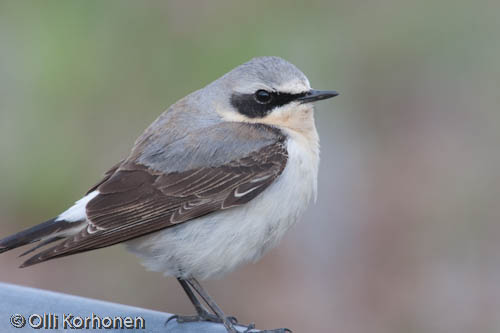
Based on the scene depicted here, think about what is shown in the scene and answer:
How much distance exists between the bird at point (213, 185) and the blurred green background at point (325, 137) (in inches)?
96.2

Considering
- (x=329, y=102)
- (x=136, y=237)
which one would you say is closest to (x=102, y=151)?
(x=329, y=102)

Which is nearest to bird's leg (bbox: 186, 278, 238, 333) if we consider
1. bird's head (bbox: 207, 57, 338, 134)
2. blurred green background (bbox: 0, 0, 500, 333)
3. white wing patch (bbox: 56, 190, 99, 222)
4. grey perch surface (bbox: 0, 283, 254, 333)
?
white wing patch (bbox: 56, 190, 99, 222)

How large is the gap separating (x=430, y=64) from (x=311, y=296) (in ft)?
10.4

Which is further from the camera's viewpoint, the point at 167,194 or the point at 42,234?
the point at 167,194

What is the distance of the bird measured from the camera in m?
5.02

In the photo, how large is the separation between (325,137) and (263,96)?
134 inches

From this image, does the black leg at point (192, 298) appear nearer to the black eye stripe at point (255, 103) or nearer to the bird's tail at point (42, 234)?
the bird's tail at point (42, 234)

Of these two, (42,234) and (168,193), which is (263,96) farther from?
(42,234)

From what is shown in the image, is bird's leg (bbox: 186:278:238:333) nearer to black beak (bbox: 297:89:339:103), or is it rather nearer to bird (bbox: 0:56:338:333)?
bird (bbox: 0:56:338:333)

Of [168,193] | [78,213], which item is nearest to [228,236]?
[168,193]

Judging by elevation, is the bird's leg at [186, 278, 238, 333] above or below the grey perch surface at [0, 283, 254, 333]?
below

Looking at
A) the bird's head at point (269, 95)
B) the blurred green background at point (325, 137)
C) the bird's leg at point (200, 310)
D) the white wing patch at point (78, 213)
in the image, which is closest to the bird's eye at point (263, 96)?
the bird's head at point (269, 95)

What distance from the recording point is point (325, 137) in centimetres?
873

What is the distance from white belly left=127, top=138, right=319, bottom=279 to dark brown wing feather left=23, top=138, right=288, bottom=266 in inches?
2.5
